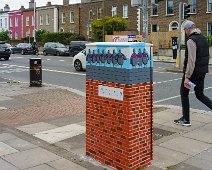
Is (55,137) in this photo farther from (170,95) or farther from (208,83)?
(208,83)

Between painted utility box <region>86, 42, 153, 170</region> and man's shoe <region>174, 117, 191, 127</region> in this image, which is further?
man's shoe <region>174, 117, 191, 127</region>

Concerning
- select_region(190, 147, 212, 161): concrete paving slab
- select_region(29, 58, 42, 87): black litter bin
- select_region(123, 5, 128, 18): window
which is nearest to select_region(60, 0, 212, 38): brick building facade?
select_region(123, 5, 128, 18): window

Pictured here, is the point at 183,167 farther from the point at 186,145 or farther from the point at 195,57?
the point at 195,57

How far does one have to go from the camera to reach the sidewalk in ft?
17.3

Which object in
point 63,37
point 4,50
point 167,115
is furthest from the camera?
point 63,37

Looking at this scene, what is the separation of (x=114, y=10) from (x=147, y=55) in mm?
45423

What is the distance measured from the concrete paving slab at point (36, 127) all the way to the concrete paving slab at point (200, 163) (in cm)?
308

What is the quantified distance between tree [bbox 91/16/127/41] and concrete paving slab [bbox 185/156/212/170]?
3827 centimetres

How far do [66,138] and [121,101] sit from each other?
7.01 feet

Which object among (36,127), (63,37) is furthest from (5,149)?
(63,37)

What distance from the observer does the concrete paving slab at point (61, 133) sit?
658 centimetres

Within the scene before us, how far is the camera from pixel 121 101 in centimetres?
479

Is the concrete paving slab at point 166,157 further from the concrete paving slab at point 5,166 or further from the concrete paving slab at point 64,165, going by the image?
the concrete paving slab at point 5,166

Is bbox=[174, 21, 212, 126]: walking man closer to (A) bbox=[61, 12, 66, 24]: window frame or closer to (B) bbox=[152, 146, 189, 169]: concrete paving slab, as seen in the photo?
(B) bbox=[152, 146, 189, 169]: concrete paving slab
